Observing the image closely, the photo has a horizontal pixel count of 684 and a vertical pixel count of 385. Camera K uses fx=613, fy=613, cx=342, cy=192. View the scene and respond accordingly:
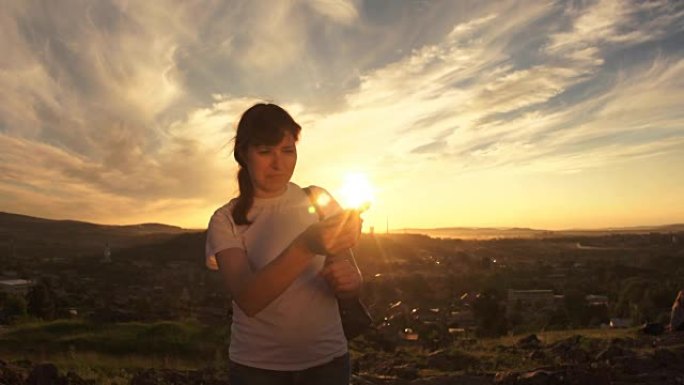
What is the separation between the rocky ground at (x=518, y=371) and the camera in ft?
31.5

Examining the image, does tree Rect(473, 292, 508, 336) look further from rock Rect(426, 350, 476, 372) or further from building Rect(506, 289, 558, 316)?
rock Rect(426, 350, 476, 372)

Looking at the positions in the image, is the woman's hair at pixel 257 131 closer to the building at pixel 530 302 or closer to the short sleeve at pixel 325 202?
the short sleeve at pixel 325 202

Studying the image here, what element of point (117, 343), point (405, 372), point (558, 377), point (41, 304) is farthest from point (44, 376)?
point (41, 304)

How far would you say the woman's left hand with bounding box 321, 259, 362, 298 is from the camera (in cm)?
Answer: 219

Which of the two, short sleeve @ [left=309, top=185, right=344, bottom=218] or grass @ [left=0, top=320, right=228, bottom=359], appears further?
grass @ [left=0, top=320, right=228, bottom=359]

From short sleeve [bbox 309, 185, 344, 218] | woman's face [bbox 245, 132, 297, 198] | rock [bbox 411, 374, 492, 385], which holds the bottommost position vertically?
rock [bbox 411, 374, 492, 385]

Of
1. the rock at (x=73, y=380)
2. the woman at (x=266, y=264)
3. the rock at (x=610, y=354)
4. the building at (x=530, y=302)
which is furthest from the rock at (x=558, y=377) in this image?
the building at (x=530, y=302)

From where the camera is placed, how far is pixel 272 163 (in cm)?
234

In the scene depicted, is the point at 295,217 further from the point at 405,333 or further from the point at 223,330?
the point at 405,333

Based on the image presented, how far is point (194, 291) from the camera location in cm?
4125

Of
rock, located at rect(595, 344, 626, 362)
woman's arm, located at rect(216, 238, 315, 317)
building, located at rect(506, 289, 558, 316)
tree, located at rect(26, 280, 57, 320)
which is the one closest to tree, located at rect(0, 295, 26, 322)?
tree, located at rect(26, 280, 57, 320)

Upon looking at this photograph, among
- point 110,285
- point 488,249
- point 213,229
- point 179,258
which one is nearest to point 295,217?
point 213,229

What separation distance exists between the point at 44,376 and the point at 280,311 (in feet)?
28.1

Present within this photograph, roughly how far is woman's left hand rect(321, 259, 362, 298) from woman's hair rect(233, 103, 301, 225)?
1.27 ft
